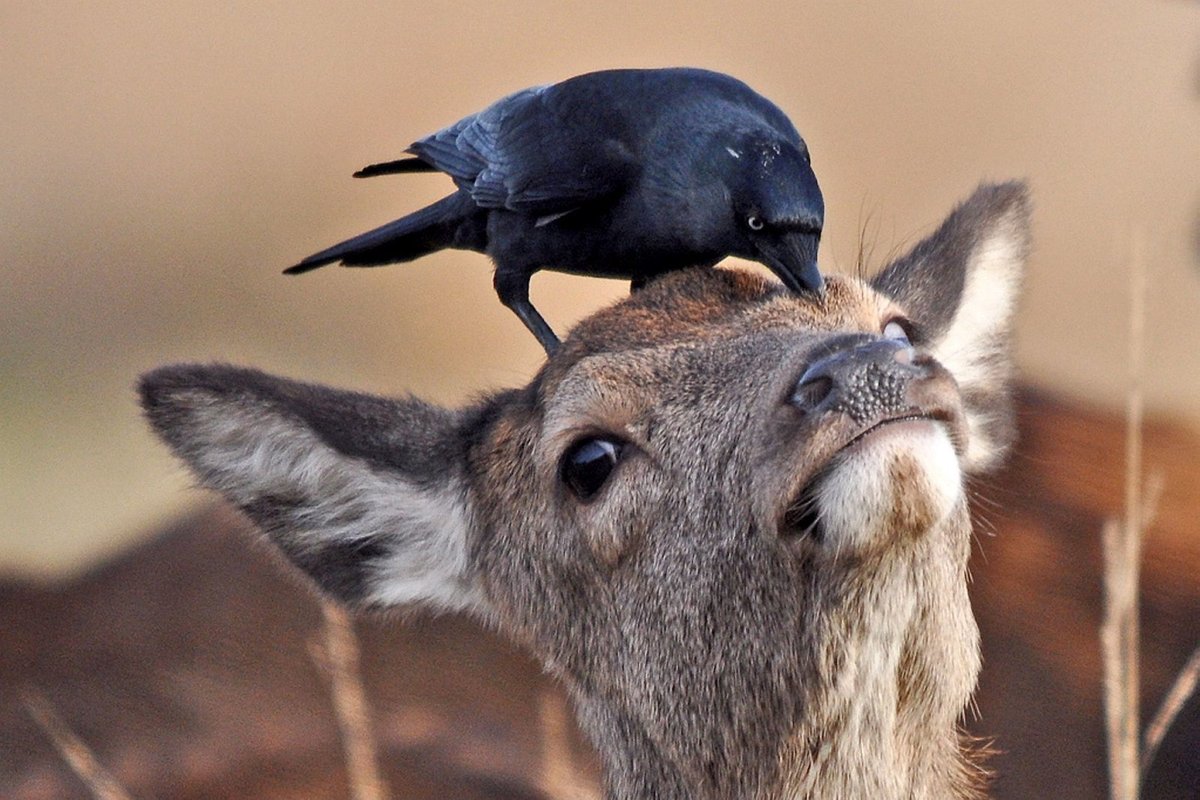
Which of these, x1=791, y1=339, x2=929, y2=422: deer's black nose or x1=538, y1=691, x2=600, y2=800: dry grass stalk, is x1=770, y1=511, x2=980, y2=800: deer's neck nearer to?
x1=791, y1=339, x2=929, y2=422: deer's black nose

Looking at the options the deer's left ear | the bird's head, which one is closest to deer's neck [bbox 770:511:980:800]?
the bird's head

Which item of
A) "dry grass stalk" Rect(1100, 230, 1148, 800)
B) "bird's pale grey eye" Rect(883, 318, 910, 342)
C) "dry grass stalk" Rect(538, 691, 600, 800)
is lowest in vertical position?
"dry grass stalk" Rect(538, 691, 600, 800)

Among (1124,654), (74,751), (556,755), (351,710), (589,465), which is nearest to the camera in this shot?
(589,465)

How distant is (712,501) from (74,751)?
303 cm

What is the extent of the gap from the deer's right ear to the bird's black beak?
910mm

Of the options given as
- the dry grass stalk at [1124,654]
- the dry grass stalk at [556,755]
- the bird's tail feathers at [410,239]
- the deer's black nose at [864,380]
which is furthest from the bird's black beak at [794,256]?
the dry grass stalk at [556,755]

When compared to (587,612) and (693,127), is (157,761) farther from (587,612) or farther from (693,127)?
(693,127)

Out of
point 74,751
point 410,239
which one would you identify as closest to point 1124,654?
point 410,239

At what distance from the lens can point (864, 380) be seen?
1966mm

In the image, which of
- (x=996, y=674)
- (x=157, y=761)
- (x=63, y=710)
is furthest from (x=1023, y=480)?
(x=63, y=710)

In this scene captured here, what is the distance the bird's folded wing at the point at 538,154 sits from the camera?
2400 millimetres

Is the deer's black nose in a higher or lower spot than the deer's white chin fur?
higher

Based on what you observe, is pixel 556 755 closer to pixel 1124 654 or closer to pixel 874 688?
pixel 1124 654

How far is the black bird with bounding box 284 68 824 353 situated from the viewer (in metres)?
2.24
